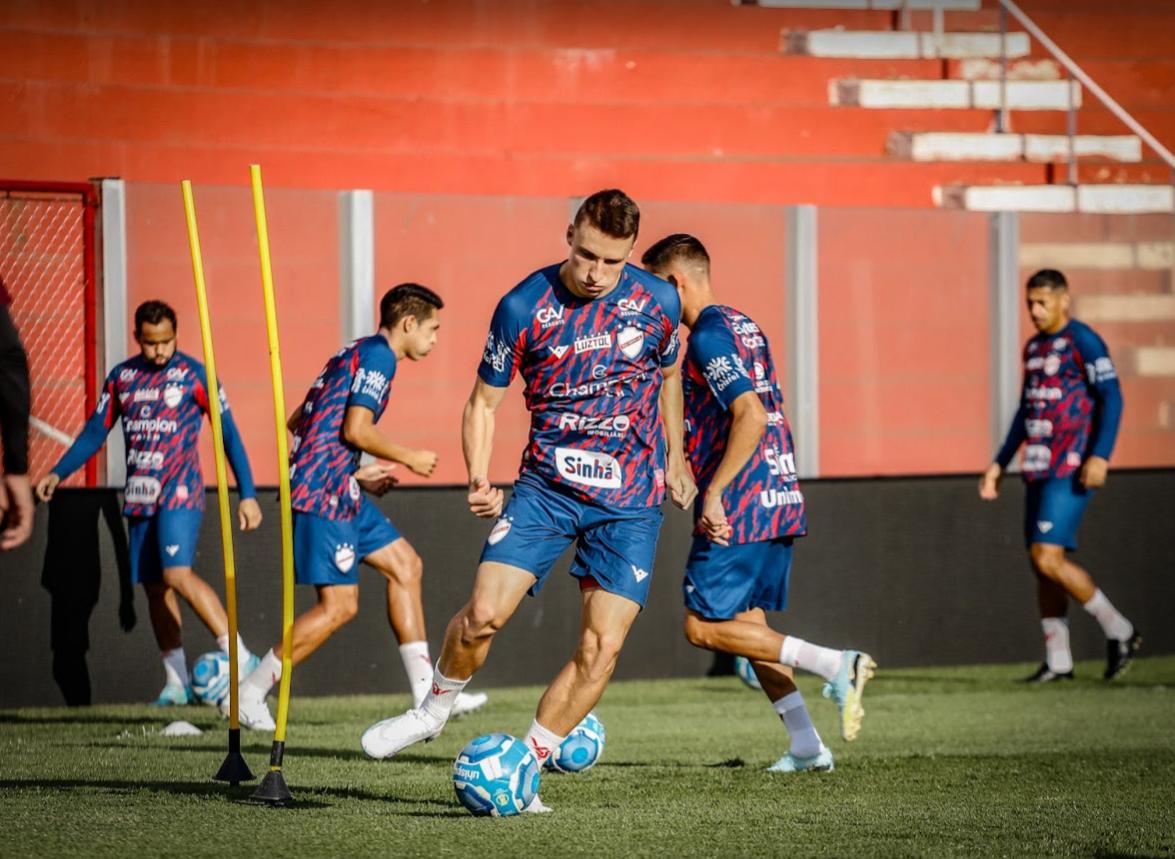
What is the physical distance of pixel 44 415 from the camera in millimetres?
11094

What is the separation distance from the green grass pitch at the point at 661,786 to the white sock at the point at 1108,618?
2.34 feet

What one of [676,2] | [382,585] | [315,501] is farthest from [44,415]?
[676,2]

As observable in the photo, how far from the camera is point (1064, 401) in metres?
11.4

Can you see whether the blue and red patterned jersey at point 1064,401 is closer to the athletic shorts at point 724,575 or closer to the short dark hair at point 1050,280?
the short dark hair at point 1050,280

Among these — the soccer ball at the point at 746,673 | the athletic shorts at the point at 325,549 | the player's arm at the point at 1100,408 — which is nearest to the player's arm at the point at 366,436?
the athletic shorts at the point at 325,549

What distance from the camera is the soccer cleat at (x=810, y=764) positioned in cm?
762

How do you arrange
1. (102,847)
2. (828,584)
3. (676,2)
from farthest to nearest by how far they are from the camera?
(676,2), (828,584), (102,847)

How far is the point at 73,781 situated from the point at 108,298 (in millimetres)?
4171

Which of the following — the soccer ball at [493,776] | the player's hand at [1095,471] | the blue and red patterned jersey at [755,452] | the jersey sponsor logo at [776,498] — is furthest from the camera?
the player's hand at [1095,471]

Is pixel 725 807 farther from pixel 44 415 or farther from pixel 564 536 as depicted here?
pixel 44 415

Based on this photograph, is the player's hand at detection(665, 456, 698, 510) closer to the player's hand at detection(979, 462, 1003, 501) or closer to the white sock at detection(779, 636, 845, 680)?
the white sock at detection(779, 636, 845, 680)

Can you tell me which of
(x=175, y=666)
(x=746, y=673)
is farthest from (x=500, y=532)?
(x=746, y=673)

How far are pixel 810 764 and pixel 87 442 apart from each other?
14.0ft

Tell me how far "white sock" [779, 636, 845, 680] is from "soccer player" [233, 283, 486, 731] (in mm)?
2185
